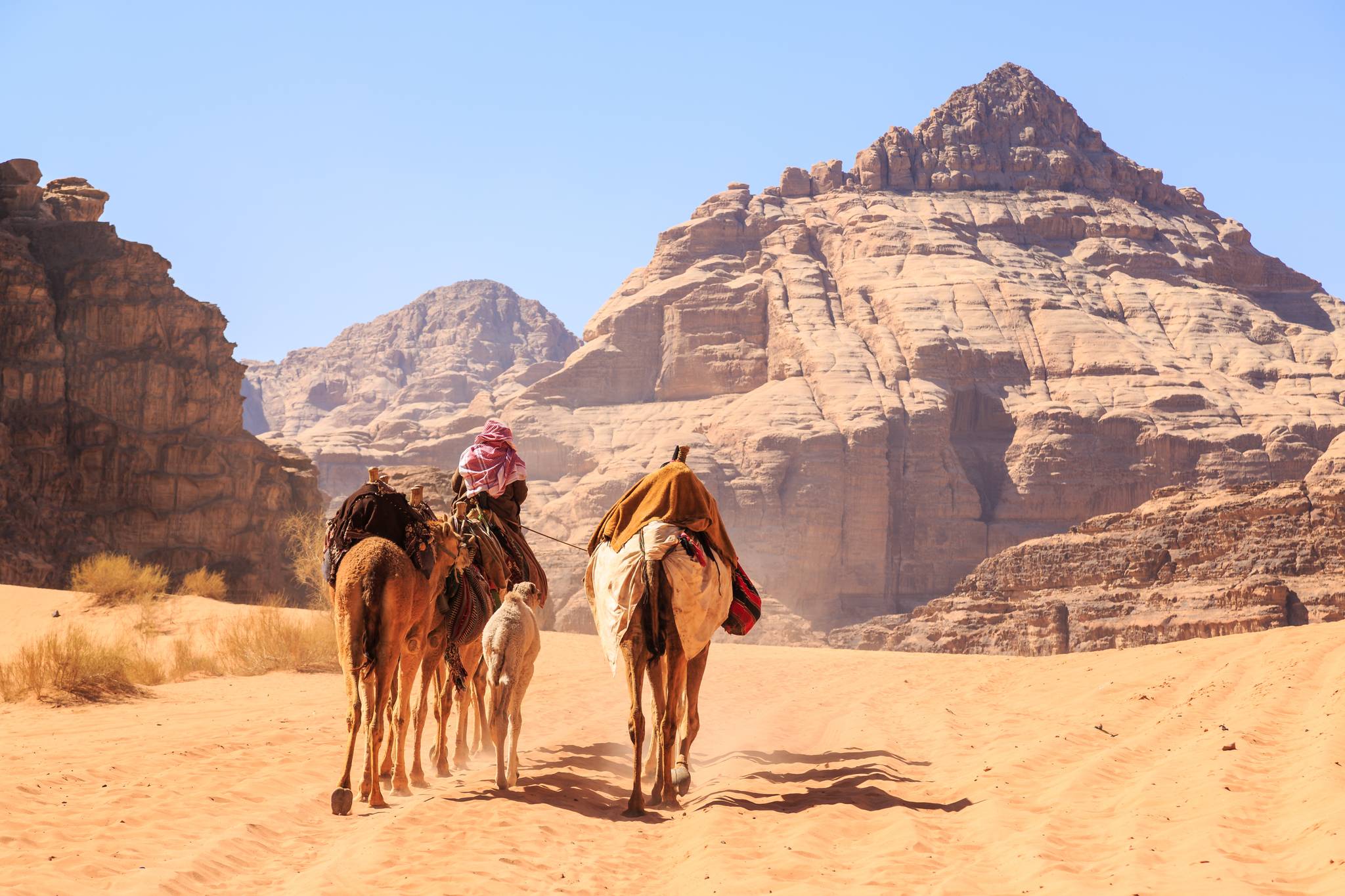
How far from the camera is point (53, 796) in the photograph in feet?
29.9

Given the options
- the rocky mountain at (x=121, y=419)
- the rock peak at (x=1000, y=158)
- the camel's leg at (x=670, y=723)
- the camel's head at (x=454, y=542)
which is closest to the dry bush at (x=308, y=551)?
the rocky mountain at (x=121, y=419)

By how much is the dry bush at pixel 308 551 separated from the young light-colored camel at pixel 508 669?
18.3 m

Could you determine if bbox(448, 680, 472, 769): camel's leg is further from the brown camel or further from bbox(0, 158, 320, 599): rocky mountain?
bbox(0, 158, 320, 599): rocky mountain

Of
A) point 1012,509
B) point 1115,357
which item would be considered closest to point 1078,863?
point 1012,509

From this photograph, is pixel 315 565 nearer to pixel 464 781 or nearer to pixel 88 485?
pixel 88 485

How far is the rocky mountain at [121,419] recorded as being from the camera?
41.8 metres

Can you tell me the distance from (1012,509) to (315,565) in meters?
57.5

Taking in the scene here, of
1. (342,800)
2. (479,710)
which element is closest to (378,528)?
(342,800)

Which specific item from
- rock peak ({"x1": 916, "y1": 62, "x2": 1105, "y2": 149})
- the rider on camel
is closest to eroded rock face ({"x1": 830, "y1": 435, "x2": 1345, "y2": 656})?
the rider on camel

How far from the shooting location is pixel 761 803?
9680 mm

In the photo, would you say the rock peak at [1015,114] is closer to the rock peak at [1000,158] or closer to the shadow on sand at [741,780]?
the rock peak at [1000,158]

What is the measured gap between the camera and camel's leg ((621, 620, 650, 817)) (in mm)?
9406

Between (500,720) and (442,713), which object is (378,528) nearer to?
(500,720)

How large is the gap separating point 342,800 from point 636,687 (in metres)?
2.33
